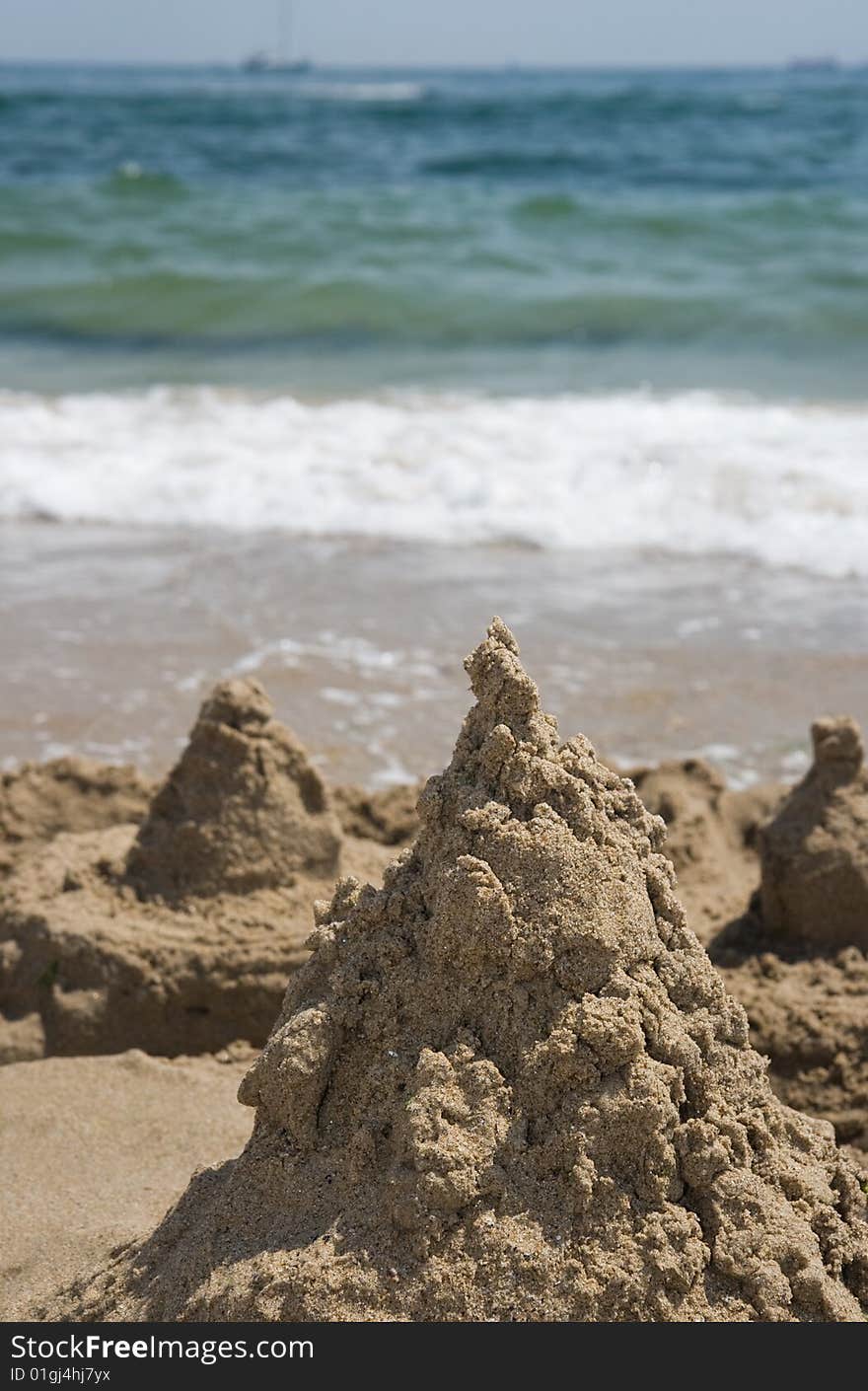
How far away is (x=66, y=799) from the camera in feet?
14.1

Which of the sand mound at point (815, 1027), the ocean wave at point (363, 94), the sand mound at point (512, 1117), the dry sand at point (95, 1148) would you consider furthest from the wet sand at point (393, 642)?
the ocean wave at point (363, 94)

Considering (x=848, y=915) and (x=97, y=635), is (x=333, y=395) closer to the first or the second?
(x=97, y=635)

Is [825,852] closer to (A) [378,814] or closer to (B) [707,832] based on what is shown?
(B) [707,832]

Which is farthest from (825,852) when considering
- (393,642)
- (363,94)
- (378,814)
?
(363,94)

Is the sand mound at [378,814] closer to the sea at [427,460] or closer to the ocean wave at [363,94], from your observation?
the sea at [427,460]

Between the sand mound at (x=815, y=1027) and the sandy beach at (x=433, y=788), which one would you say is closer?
the sandy beach at (x=433, y=788)

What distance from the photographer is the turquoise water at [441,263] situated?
1140 cm

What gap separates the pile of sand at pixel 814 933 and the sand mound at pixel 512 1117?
3.16 feet

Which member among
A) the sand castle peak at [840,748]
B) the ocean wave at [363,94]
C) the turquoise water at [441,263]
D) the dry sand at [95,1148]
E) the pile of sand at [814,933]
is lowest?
the dry sand at [95,1148]

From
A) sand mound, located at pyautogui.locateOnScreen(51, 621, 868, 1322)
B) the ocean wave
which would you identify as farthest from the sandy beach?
the ocean wave

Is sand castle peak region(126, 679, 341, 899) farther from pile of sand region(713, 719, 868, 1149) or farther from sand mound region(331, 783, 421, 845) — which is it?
pile of sand region(713, 719, 868, 1149)

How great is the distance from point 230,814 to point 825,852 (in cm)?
140

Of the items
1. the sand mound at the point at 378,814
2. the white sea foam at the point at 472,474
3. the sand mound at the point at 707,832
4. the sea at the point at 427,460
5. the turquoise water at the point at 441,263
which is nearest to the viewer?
the sand mound at the point at 707,832

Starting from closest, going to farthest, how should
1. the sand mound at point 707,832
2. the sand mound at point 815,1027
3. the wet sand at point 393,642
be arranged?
1. the sand mound at point 815,1027
2. the sand mound at point 707,832
3. the wet sand at point 393,642
